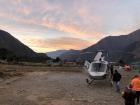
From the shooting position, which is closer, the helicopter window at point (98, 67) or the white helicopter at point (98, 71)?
the white helicopter at point (98, 71)

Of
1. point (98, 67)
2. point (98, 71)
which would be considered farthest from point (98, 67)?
point (98, 71)

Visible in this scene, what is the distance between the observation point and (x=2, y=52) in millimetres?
132750

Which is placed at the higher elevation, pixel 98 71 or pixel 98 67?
pixel 98 67

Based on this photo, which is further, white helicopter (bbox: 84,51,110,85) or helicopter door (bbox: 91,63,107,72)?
helicopter door (bbox: 91,63,107,72)

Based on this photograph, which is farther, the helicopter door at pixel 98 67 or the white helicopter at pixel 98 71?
the helicopter door at pixel 98 67

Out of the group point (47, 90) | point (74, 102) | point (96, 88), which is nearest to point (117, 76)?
point (96, 88)

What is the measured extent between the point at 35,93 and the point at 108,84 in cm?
989

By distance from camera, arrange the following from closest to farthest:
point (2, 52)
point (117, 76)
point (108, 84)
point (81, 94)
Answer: point (81, 94)
point (117, 76)
point (108, 84)
point (2, 52)

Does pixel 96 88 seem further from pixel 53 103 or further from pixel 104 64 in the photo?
pixel 53 103

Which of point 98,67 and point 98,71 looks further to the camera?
point 98,67

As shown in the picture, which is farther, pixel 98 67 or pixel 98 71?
pixel 98 67

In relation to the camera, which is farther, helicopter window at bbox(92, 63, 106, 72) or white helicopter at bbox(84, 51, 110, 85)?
helicopter window at bbox(92, 63, 106, 72)

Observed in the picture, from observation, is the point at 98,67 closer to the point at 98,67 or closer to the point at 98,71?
the point at 98,67

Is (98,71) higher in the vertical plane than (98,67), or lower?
lower
